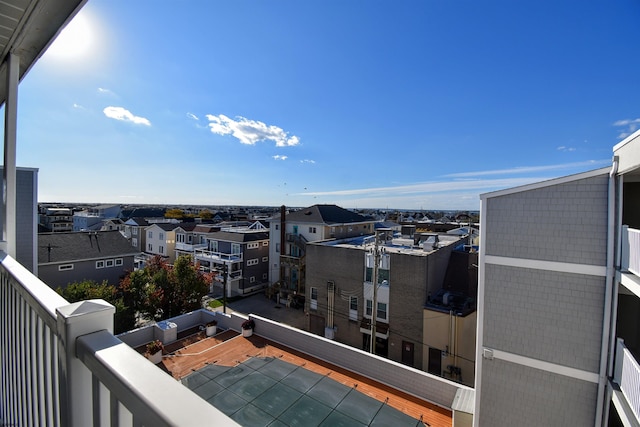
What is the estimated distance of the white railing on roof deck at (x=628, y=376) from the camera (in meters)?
4.03

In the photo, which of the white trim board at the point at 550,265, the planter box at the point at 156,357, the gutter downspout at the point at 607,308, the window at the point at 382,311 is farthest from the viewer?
the window at the point at 382,311

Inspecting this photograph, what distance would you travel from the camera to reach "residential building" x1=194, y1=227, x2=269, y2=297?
760 inches

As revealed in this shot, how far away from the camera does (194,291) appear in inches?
508

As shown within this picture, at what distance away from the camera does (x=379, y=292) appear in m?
12.2

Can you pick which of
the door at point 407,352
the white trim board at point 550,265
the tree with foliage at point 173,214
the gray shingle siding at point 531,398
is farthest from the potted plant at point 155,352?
the tree with foliage at point 173,214

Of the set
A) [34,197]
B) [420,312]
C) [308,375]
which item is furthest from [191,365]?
[420,312]

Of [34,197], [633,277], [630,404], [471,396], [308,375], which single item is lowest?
[471,396]

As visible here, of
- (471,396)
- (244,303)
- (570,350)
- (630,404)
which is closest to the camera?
(630,404)

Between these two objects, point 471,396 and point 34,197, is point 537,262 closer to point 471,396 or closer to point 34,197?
point 471,396

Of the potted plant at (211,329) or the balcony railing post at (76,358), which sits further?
the potted plant at (211,329)

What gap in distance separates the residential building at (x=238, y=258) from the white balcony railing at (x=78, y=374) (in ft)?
59.0

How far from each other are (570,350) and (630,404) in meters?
1.18

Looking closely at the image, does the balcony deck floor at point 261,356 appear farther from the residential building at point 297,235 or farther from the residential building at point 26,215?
the residential building at point 297,235

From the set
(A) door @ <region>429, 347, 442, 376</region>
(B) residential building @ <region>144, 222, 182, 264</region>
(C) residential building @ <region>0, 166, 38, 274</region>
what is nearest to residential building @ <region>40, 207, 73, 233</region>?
(B) residential building @ <region>144, 222, 182, 264</region>
